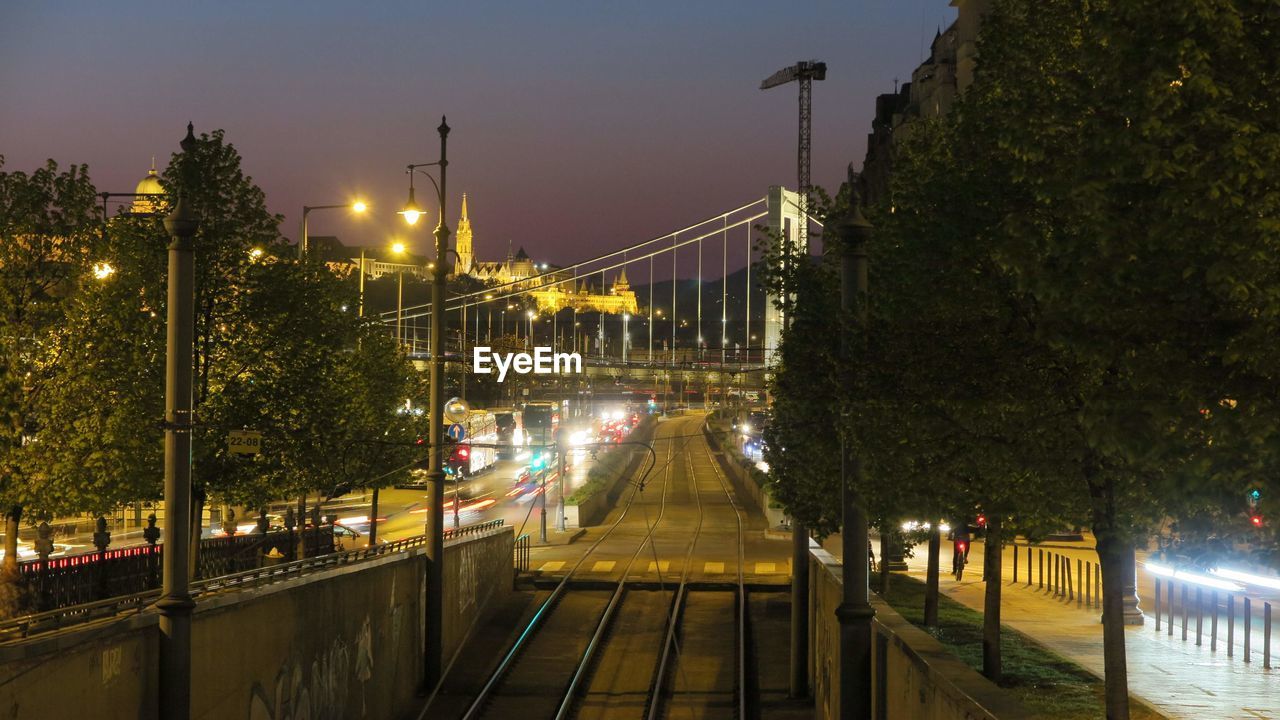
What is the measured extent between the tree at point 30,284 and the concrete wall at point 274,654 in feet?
23.1

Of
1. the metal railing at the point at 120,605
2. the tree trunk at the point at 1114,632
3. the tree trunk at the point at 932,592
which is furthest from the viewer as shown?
the tree trunk at the point at 932,592

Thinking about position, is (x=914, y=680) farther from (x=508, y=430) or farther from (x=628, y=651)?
(x=508, y=430)

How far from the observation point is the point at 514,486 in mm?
76812

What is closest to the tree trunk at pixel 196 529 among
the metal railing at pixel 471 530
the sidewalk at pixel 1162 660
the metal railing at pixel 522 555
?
the metal railing at pixel 471 530

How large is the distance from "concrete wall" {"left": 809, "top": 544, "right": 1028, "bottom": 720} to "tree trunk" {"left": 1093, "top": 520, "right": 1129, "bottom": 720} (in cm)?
206

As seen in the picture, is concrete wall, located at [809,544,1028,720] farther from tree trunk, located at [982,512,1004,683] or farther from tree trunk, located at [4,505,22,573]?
tree trunk, located at [4,505,22,573]

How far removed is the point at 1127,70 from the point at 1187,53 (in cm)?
83

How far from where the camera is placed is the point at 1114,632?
12.8 meters

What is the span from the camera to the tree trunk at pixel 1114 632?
12.6 metres

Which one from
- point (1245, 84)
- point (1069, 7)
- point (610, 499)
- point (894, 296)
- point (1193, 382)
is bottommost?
point (610, 499)

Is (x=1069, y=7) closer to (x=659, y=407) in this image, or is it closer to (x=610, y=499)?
(x=610, y=499)

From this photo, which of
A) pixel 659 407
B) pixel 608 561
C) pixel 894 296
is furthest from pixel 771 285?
pixel 659 407

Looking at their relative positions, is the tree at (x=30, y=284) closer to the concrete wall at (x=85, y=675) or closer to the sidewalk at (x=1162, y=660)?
the concrete wall at (x=85, y=675)

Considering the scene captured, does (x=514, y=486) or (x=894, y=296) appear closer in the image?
(x=894, y=296)
